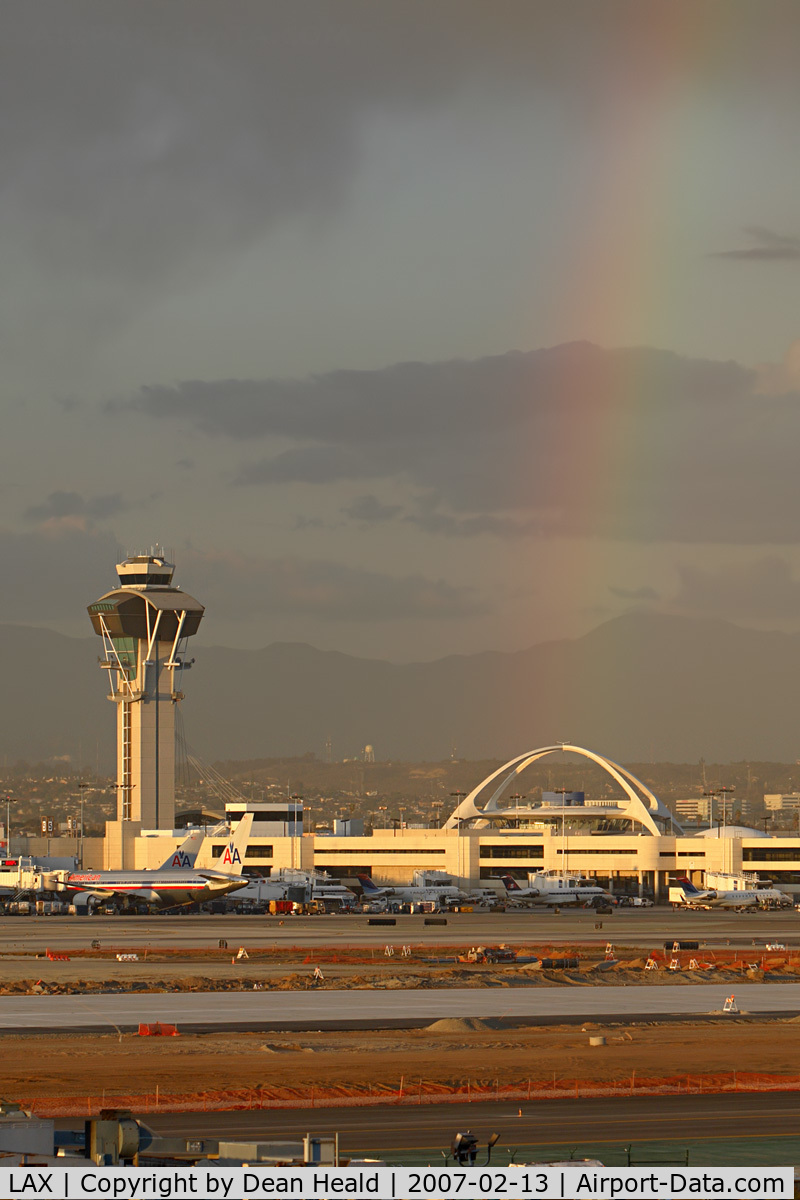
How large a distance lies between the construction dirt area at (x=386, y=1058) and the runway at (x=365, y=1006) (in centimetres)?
376

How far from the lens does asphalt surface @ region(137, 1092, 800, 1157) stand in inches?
1358

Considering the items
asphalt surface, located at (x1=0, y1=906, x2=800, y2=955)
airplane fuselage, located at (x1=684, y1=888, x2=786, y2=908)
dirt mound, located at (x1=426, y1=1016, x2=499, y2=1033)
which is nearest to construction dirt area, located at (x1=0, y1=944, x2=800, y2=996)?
asphalt surface, located at (x1=0, y1=906, x2=800, y2=955)

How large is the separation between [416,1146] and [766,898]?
168m

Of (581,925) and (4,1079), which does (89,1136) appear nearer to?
(4,1079)

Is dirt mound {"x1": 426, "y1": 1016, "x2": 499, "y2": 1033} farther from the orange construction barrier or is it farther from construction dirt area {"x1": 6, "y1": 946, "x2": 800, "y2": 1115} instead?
the orange construction barrier

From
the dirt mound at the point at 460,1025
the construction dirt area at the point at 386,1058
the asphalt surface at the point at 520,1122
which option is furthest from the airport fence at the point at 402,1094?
the dirt mound at the point at 460,1025

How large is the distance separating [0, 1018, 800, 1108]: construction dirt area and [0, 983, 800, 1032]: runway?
3.76 metres

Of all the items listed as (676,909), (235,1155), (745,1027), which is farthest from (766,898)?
(235,1155)

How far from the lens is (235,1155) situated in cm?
1898

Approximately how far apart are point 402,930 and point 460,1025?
7939 cm

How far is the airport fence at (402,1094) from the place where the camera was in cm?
3953

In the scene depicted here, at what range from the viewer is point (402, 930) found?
137 metres

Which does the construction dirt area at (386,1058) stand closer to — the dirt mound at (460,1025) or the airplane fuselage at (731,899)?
the dirt mound at (460,1025)

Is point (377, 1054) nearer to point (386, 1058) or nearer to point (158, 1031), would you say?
point (386, 1058)
